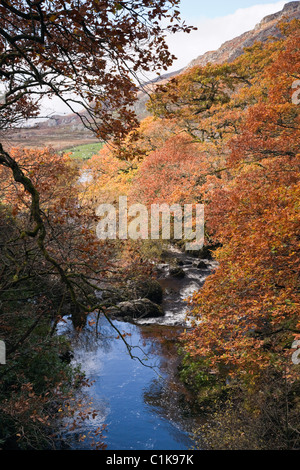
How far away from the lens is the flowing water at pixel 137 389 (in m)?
8.68

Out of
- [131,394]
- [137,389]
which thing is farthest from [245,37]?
[131,394]

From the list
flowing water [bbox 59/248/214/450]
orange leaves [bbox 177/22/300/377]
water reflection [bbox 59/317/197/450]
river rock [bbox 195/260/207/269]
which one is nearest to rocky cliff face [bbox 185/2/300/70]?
river rock [bbox 195/260/207/269]

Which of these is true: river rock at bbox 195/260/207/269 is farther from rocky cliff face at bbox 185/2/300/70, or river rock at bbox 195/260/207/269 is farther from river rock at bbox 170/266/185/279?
→ rocky cliff face at bbox 185/2/300/70

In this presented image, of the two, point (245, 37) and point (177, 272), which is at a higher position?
point (245, 37)

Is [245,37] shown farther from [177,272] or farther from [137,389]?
[137,389]

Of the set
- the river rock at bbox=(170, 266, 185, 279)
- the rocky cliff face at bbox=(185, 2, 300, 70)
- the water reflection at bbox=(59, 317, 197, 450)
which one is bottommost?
the water reflection at bbox=(59, 317, 197, 450)

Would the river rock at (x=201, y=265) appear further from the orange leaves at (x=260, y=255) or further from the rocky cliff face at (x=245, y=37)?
the rocky cliff face at (x=245, y=37)

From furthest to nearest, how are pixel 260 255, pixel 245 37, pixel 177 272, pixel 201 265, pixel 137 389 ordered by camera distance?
pixel 245 37 < pixel 201 265 < pixel 177 272 < pixel 137 389 < pixel 260 255

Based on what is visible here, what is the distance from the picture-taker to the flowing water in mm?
8680

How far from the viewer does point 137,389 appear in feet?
35.6

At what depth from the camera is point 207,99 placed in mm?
19828

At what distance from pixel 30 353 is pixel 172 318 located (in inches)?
342

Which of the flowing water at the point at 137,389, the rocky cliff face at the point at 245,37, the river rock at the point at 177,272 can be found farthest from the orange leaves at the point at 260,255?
the rocky cliff face at the point at 245,37

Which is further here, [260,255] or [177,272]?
[177,272]
